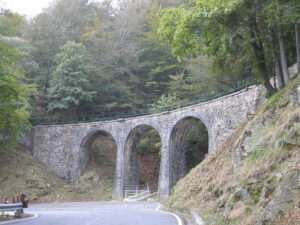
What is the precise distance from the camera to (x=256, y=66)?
13.4 m

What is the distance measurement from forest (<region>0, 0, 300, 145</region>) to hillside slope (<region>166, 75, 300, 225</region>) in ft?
8.80

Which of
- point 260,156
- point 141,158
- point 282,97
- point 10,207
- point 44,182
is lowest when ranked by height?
point 44,182

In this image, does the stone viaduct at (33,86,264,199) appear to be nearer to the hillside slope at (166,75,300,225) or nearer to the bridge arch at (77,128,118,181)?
the bridge arch at (77,128,118,181)

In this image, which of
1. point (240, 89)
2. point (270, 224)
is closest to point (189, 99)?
point (240, 89)

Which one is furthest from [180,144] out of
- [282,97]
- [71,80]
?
[282,97]

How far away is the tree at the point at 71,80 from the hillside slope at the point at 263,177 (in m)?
22.0

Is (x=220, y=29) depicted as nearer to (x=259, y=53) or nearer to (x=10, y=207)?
(x=259, y=53)

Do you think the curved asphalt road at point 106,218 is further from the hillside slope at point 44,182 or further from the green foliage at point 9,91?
the hillside slope at point 44,182

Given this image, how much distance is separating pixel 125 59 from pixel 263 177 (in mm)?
32749

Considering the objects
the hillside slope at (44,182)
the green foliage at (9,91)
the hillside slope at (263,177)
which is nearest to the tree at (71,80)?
the hillside slope at (44,182)

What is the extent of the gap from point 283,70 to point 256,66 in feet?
4.84

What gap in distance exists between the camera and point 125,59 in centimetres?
3862

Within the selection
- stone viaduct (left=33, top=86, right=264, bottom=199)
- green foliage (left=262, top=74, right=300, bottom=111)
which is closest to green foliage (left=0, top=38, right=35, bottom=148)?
green foliage (left=262, top=74, right=300, bottom=111)

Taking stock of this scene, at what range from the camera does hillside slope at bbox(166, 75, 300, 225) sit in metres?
5.59
